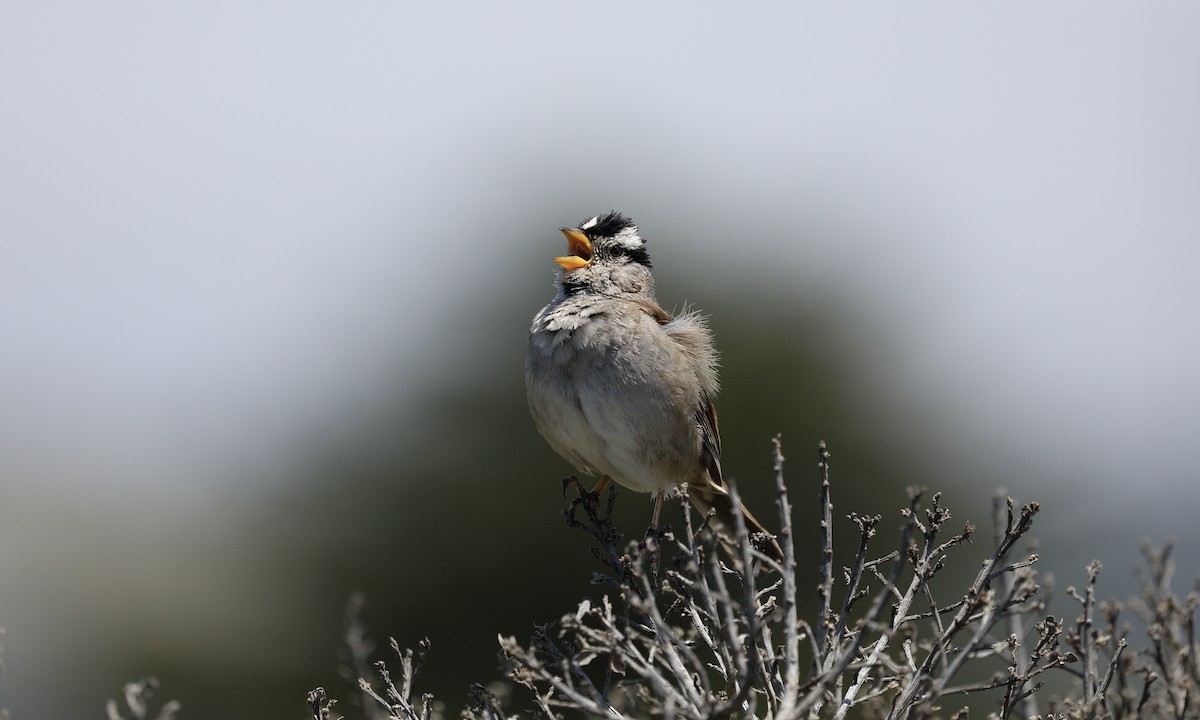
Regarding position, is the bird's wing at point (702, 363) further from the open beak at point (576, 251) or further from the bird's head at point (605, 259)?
the open beak at point (576, 251)

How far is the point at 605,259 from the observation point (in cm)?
695

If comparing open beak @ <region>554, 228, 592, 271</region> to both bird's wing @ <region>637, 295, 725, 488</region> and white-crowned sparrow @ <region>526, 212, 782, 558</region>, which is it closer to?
white-crowned sparrow @ <region>526, 212, 782, 558</region>

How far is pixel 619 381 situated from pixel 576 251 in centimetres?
104

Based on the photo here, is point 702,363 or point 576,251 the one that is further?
point 576,251

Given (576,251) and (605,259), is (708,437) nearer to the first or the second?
(605,259)

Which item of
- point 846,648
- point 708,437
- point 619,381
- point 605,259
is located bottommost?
point 708,437

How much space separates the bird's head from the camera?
682cm

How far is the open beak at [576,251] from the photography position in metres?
6.83

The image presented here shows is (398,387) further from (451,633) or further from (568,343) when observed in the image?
(568,343)

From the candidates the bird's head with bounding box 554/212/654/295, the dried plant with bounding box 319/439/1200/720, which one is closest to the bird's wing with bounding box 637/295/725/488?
the bird's head with bounding box 554/212/654/295

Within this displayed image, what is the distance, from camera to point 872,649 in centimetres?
431

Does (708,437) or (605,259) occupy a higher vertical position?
(605,259)

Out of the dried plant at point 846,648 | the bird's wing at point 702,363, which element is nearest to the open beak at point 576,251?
the bird's wing at point 702,363

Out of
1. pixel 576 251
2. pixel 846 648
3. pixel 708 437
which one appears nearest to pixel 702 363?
pixel 708 437
